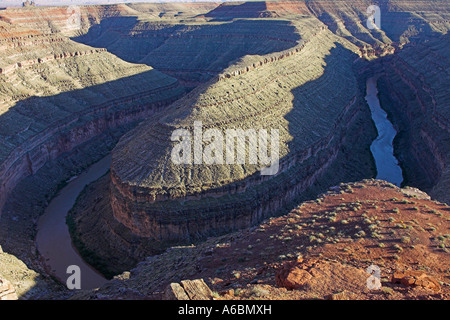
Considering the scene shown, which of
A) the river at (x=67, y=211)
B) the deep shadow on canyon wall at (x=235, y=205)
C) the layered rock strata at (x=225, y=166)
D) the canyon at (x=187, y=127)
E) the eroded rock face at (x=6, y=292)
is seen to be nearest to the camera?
the eroded rock face at (x=6, y=292)

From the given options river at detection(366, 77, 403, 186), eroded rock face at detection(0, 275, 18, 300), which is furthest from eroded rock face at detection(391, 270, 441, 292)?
river at detection(366, 77, 403, 186)

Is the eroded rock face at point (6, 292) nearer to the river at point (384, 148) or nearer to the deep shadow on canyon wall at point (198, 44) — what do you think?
the river at point (384, 148)

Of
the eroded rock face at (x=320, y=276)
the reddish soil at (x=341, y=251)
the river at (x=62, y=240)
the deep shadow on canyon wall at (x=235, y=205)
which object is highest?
the eroded rock face at (x=320, y=276)

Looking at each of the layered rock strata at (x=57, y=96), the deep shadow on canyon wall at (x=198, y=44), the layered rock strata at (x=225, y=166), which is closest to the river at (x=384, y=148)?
the layered rock strata at (x=225, y=166)

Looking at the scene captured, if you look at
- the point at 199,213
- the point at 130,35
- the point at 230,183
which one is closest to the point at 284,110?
the point at 230,183

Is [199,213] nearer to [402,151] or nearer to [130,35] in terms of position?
[402,151]

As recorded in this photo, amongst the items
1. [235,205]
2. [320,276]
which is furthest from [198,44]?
[320,276]

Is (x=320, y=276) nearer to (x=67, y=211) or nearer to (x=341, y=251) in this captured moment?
(x=341, y=251)
